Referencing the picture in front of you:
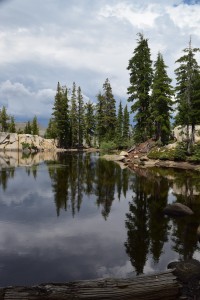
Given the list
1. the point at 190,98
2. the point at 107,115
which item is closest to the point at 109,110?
the point at 107,115

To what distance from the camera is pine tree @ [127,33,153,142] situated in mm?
49844

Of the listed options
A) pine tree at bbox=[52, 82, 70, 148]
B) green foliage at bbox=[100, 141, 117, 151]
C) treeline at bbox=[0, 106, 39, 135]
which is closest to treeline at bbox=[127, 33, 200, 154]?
green foliage at bbox=[100, 141, 117, 151]

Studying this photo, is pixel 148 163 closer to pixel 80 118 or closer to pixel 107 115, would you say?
pixel 107 115

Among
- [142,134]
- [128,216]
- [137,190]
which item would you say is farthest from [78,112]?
[128,216]

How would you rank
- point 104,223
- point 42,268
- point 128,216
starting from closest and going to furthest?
point 42,268 → point 104,223 → point 128,216

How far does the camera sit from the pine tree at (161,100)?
44.4 m

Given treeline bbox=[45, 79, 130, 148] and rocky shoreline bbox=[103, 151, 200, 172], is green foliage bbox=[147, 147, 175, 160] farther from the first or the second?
treeline bbox=[45, 79, 130, 148]

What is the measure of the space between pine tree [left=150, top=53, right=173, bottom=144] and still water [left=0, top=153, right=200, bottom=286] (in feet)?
81.9

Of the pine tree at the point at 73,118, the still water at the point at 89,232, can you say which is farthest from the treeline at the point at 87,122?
the still water at the point at 89,232

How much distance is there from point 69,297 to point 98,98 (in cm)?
8218

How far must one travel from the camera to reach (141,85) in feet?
164

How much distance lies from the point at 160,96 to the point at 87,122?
57963mm

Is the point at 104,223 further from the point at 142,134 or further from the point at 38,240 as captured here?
the point at 142,134

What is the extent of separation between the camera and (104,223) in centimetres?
1341
